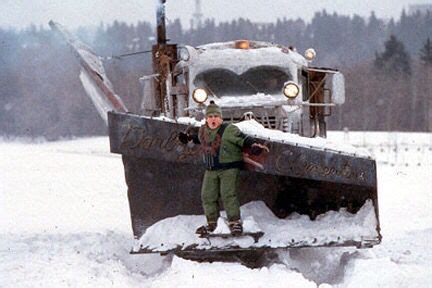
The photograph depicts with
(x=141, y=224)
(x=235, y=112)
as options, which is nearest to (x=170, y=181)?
(x=141, y=224)

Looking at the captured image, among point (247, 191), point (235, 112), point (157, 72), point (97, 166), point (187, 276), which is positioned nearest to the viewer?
point (187, 276)

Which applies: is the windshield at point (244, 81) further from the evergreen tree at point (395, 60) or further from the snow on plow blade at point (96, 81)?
the evergreen tree at point (395, 60)

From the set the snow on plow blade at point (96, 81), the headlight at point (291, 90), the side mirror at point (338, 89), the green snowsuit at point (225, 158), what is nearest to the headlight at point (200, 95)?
the headlight at point (291, 90)

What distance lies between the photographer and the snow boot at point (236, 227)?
252 inches

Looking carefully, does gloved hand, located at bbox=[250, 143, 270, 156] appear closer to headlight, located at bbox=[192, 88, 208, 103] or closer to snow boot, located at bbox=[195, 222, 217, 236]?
snow boot, located at bbox=[195, 222, 217, 236]

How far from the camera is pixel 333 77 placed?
30.3ft

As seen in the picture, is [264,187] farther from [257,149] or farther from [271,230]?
[257,149]

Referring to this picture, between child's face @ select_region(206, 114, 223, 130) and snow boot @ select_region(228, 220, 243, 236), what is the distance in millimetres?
920

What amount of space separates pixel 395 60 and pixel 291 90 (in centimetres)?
6627

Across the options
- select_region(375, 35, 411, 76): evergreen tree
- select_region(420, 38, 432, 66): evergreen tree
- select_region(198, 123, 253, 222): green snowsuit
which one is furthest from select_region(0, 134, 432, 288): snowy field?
select_region(375, 35, 411, 76): evergreen tree

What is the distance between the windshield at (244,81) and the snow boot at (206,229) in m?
2.93

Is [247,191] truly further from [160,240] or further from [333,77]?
[333,77]

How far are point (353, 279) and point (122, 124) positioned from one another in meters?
2.60

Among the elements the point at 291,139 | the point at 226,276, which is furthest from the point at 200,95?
the point at 226,276
